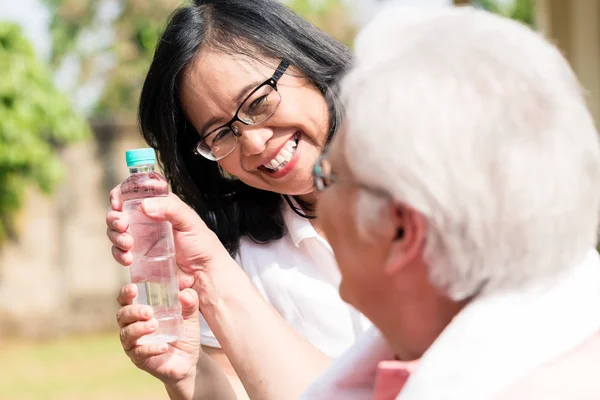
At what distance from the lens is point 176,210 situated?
2.01 metres

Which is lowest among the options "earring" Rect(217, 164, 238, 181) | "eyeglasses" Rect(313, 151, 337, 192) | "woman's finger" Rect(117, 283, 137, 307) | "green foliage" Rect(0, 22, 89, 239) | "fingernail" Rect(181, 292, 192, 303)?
"green foliage" Rect(0, 22, 89, 239)

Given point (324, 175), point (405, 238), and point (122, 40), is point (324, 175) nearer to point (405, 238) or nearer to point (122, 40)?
point (405, 238)

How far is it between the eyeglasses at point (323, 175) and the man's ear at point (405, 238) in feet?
0.43

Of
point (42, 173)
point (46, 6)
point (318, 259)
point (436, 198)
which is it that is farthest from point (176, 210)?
point (46, 6)

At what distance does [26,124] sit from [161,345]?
9598mm

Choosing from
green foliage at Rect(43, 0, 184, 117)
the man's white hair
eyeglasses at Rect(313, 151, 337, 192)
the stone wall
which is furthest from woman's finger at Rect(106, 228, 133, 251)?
green foliage at Rect(43, 0, 184, 117)

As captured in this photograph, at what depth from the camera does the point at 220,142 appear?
2.25 m

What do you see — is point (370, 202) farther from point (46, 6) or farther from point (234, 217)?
point (46, 6)

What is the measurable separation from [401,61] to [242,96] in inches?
38.6

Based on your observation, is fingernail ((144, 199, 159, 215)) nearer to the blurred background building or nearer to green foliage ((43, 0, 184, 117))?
the blurred background building

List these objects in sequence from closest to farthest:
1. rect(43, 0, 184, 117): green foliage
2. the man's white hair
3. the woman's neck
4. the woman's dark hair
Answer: the man's white hair
the woman's dark hair
the woman's neck
rect(43, 0, 184, 117): green foliage

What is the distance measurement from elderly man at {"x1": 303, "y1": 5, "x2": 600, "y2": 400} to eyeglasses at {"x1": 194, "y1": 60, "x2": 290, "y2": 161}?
885 mm

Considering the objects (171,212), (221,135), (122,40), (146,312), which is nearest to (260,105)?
(221,135)

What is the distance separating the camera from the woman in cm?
208
